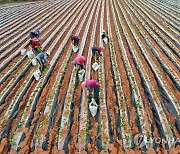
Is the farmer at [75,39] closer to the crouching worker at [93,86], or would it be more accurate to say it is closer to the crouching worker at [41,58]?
the crouching worker at [41,58]

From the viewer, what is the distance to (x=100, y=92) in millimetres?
8867

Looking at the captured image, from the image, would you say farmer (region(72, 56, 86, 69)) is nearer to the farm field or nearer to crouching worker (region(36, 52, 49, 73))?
the farm field

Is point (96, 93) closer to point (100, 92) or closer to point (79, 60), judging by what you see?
point (100, 92)

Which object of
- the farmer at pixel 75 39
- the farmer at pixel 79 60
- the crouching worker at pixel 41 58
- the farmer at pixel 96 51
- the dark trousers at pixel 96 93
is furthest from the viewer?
the farmer at pixel 75 39

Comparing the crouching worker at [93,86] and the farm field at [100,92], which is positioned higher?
the crouching worker at [93,86]

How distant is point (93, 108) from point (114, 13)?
13.4m

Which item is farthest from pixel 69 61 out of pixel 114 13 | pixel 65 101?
pixel 114 13

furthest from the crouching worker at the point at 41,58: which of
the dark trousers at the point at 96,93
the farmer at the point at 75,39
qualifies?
the dark trousers at the point at 96,93

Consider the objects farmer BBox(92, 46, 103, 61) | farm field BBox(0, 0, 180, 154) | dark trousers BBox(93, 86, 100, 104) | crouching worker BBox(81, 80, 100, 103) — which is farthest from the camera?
farmer BBox(92, 46, 103, 61)

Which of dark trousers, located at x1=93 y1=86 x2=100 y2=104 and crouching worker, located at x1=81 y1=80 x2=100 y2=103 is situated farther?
dark trousers, located at x1=93 y1=86 x2=100 y2=104

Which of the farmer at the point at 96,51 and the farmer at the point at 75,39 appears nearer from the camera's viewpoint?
the farmer at the point at 96,51

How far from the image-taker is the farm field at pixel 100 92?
22.5ft

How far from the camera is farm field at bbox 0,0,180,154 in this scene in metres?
6.87

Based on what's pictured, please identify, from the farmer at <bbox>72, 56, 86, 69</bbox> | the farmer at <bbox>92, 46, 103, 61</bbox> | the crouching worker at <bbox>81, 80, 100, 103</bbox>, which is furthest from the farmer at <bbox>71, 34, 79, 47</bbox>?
the crouching worker at <bbox>81, 80, 100, 103</bbox>
